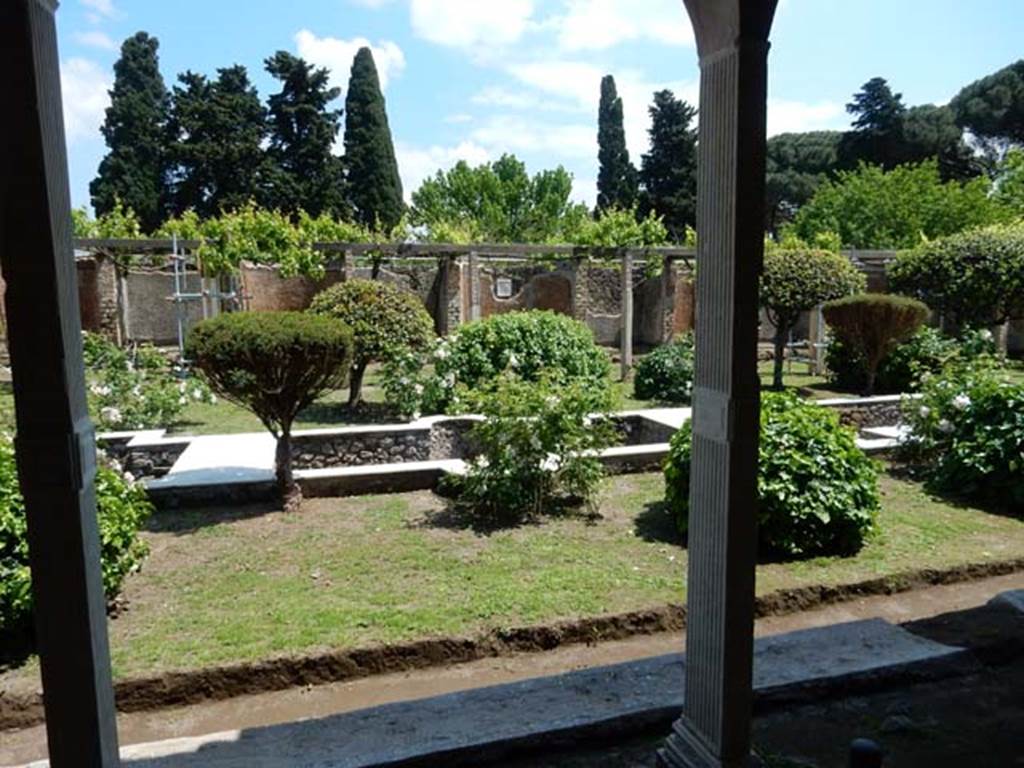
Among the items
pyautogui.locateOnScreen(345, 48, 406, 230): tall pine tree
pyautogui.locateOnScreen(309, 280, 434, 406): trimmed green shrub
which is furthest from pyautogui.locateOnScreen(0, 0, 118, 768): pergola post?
pyautogui.locateOnScreen(345, 48, 406, 230): tall pine tree

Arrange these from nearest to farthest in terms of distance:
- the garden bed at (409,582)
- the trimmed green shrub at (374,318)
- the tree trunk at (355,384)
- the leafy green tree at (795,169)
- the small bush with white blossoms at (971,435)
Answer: the garden bed at (409,582) → the small bush with white blossoms at (971,435) → the trimmed green shrub at (374,318) → the tree trunk at (355,384) → the leafy green tree at (795,169)

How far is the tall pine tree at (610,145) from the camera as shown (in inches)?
1350

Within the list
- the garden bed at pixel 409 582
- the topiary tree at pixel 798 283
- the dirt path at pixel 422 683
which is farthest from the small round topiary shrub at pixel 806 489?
the topiary tree at pixel 798 283

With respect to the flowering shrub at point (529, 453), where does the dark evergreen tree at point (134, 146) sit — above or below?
above

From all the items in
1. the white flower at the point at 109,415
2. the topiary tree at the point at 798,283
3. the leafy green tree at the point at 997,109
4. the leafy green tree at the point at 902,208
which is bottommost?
the white flower at the point at 109,415

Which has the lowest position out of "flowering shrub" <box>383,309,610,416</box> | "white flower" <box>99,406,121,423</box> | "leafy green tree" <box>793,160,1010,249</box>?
"white flower" <box>99,406,121,423</box>

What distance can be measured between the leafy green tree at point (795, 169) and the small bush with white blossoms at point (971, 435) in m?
29.6

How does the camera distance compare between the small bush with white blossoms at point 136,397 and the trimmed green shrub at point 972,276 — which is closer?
the small bush with white blossoms at point 136,397

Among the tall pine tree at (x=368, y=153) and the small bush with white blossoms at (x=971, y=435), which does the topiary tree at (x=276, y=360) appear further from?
the tall pine tree at (x=368, y=153)

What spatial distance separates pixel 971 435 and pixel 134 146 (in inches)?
1182

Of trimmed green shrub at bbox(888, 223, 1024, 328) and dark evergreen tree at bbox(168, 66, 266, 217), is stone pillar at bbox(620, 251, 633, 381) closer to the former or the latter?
trimmed green shrub at bbox(888, 223, 1024, 328)

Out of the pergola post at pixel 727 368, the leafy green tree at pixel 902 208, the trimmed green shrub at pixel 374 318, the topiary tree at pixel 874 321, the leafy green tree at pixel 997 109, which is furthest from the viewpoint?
the leafy green tree at pixel 997 109

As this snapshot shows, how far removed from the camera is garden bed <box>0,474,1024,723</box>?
12.5ft

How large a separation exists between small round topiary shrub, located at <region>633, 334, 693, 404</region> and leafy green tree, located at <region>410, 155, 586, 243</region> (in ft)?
76.0
